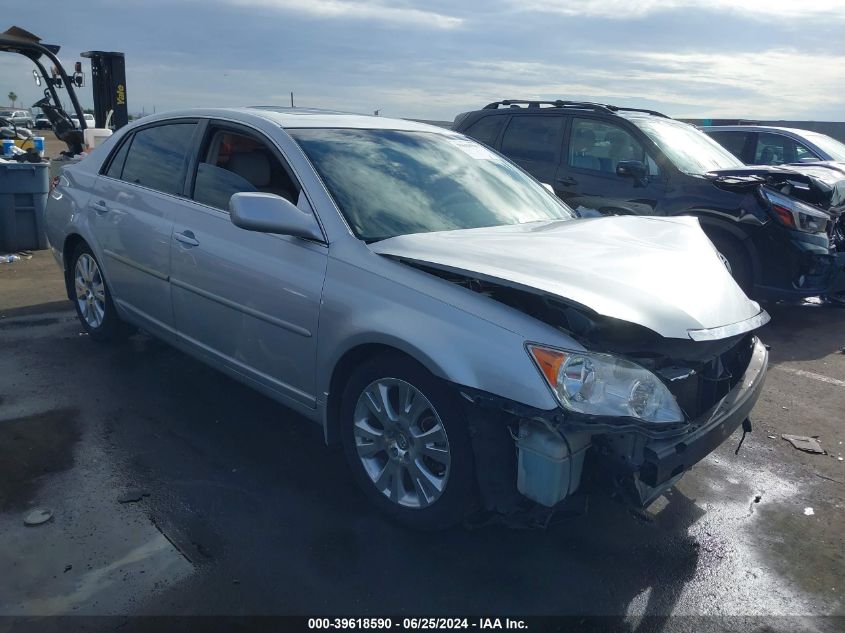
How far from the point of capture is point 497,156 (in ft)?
15.1

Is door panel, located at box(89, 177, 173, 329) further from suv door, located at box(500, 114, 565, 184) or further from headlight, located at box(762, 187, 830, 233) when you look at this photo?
headlight, located at box(762, 187, 830, 233)

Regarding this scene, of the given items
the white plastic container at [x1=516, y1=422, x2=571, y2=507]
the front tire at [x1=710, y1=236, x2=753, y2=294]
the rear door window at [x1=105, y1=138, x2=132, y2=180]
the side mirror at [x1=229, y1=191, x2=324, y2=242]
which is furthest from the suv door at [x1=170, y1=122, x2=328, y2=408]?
the front tire at [x1=710, y1=236, x2=753, y2=294]

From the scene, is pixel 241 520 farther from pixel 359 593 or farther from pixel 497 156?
pixel 497 156

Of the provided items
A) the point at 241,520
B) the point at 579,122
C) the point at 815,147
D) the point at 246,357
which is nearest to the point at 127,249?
the point at 246,357

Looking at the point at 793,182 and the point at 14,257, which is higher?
the point at 793,182

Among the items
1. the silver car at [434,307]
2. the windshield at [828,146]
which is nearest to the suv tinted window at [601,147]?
the silver car at [434,307]

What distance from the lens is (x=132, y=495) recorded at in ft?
10.9

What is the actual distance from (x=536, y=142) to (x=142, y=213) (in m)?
4.64

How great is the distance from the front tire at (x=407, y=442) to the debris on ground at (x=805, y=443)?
2.45 m

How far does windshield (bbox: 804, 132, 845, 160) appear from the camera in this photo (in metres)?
9.50

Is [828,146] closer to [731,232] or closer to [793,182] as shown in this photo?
[793,182]

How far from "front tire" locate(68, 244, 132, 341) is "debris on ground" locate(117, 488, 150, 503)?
2109 mm

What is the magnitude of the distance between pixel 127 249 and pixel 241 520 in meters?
2.27

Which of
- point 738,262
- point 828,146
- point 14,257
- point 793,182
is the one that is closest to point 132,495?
point 738,262
